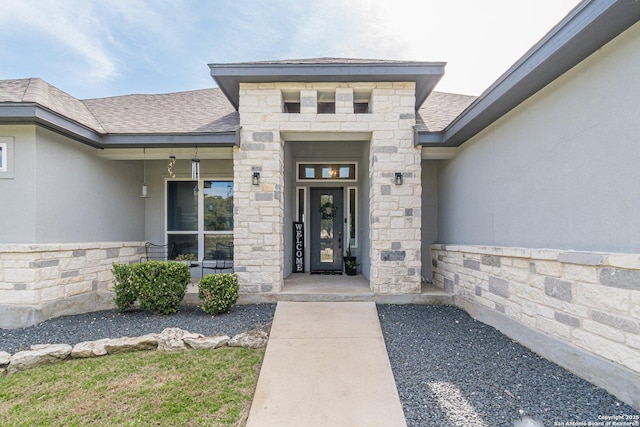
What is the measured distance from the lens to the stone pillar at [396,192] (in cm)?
523

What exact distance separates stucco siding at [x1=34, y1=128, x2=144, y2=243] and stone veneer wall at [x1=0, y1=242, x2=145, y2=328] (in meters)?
0.23

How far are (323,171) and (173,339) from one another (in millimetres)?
5344

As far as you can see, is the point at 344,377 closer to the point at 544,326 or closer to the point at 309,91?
the point at 544,326

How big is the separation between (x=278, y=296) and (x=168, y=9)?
28.1 feet

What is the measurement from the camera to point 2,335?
3.96 m

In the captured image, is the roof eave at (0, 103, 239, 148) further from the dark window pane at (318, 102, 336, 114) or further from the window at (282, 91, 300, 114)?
the dark window pane at (318, 102, 336, 114)

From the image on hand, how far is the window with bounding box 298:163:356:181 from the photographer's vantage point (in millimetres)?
7781

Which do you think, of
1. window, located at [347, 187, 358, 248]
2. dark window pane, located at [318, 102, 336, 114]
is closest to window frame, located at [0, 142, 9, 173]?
dark window pane, located at [318, 102, 336, 114]

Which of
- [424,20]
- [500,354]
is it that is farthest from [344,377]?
[424,20]

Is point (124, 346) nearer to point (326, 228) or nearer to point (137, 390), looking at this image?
point (137, 390)

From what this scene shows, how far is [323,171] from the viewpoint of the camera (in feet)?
25.6

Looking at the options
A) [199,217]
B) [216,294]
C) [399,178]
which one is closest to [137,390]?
[216,294]

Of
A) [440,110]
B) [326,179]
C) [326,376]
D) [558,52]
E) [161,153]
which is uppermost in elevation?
[440,110]

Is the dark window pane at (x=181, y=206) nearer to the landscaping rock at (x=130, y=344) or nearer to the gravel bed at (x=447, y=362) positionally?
the gravel bed at (x=447, y=362)
